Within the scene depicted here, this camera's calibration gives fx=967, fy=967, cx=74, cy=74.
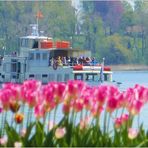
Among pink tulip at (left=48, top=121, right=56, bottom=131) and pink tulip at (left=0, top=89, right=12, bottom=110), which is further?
pink tulip at (left=48, top=121, right=56, bottom=131)

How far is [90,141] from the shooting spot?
852cm

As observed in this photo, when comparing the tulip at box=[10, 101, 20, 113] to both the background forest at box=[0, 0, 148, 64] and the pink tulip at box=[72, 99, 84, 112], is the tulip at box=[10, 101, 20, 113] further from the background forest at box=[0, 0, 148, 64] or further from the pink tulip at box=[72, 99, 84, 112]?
the background forest at box=[0, 0, 148, 64]

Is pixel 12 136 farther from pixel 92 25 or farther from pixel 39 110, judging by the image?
pixel 92 25

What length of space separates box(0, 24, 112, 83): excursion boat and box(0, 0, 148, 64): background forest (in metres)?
39.4

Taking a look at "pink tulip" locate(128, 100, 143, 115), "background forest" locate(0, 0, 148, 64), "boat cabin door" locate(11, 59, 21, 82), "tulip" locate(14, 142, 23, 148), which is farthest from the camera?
"background forest" locate(0, 0, 148, 64)

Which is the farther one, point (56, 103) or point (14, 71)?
point (14, 71)

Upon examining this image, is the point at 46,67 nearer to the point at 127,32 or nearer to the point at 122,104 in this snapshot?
the point at 122,104

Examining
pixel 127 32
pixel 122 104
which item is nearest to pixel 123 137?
pixel 122 104

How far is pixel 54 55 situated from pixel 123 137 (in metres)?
37.4

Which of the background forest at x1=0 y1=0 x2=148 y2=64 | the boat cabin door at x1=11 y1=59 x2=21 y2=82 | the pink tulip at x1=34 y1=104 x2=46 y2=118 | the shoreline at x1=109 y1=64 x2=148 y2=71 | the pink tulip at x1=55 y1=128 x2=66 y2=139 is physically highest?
the background forest at x1=0 y1=0 x2=148 y2=64

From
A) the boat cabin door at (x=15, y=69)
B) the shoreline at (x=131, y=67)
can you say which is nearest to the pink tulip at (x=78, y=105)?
the boat cabin door at (x=15, y=69)

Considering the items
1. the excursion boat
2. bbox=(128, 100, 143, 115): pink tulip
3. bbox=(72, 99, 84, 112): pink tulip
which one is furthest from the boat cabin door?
bbox=(72, 99, 84, 112): pink tulip

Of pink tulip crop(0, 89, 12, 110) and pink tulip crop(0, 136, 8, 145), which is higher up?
pink tulip crop(0, 89, 12, 110)

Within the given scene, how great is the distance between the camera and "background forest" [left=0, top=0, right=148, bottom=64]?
93.5 metres
